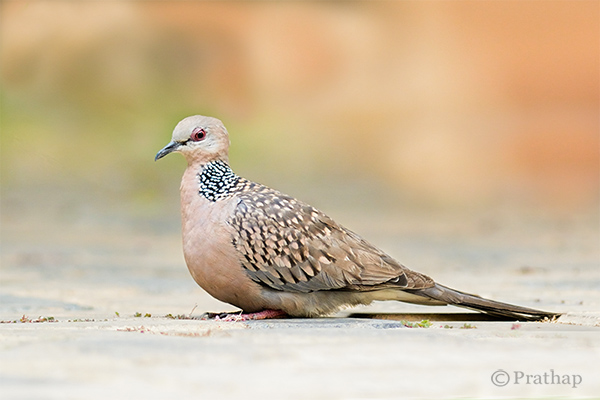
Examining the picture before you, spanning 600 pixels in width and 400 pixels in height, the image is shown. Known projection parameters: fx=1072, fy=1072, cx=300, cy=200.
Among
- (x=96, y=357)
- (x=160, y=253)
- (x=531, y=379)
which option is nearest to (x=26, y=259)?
(x=160, y=253)

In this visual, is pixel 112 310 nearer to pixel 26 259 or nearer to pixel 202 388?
pixel 202 388

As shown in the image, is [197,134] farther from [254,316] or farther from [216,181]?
[254,316]

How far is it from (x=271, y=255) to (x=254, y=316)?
1.45 feet

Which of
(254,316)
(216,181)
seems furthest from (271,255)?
(216,181)

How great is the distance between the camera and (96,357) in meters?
5.41

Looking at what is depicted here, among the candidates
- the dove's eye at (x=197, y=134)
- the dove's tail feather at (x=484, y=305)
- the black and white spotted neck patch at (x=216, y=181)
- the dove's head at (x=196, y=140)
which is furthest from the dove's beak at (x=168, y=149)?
the dove's tail feather at (x=484, y=305)

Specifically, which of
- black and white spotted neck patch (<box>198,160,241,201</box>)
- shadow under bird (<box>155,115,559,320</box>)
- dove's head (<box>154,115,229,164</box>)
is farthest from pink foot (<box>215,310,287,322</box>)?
dove's head (<box>154,115,229,164</box>)

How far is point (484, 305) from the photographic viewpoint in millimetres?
7801

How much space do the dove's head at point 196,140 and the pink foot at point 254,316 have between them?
122cm

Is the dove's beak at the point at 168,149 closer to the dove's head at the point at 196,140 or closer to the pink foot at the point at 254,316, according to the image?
the dove's head at the point at 196,140

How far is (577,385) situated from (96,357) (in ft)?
7.81

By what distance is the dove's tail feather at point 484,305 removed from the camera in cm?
778

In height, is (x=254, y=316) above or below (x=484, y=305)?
below

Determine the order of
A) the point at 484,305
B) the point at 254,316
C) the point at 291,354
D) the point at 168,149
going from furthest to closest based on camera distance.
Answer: the point at 168,149 → the point at 484,305 → the point at 254,316 → the point at 291,354
